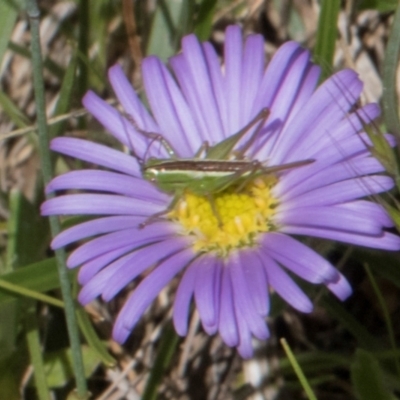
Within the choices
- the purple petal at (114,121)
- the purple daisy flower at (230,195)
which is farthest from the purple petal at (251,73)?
the purple petal at (114,121)

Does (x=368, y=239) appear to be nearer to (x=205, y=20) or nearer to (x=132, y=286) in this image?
(x=205, y=20)

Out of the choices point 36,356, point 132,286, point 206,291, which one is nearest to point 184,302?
point 206,291

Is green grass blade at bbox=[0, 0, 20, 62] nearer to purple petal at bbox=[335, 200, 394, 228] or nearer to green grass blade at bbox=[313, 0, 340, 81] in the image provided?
green grass blade at bbox=[313, 0, 340, 81]

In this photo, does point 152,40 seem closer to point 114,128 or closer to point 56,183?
point 114,128

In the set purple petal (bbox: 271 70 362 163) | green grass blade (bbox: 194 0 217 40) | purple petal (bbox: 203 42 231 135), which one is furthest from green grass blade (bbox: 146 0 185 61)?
purple petal (bbox: 271 70 362 163)

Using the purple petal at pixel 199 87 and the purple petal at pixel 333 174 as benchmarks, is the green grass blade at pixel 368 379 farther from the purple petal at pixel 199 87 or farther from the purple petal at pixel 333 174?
the purple petal at pixel 199 87

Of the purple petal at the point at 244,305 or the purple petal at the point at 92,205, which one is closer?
the purple petal at the point at 244,305
